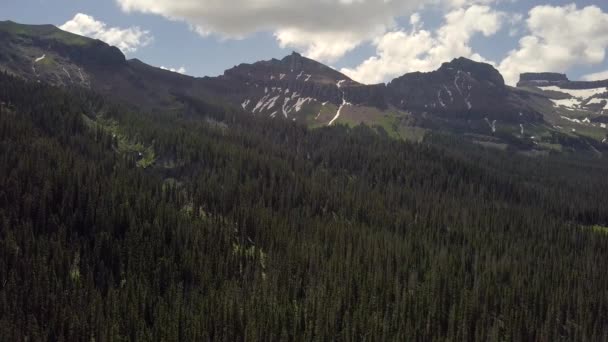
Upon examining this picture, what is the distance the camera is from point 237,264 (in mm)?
128125

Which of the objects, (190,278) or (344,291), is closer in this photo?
(344,291)

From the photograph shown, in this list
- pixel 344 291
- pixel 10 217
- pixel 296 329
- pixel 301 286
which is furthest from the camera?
pixel 10 217

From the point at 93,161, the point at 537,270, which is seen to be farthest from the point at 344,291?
the point at 93,161

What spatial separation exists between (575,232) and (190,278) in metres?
149

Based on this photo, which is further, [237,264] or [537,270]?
[537,270]

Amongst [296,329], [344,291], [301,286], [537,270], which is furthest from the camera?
[537,270]

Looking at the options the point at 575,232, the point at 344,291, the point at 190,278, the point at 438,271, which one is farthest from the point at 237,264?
the point at 575,232

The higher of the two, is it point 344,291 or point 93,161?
point 93,161

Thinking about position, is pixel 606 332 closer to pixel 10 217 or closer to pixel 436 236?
pixel 436 236

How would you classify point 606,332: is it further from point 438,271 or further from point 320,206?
point 320,206

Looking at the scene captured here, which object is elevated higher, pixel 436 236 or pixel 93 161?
pixel 93 161

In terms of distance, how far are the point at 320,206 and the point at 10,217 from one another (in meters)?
107

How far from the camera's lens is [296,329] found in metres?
95.7

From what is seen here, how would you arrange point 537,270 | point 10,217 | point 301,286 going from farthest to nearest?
point 537,270
point 10,217
point 301,286
